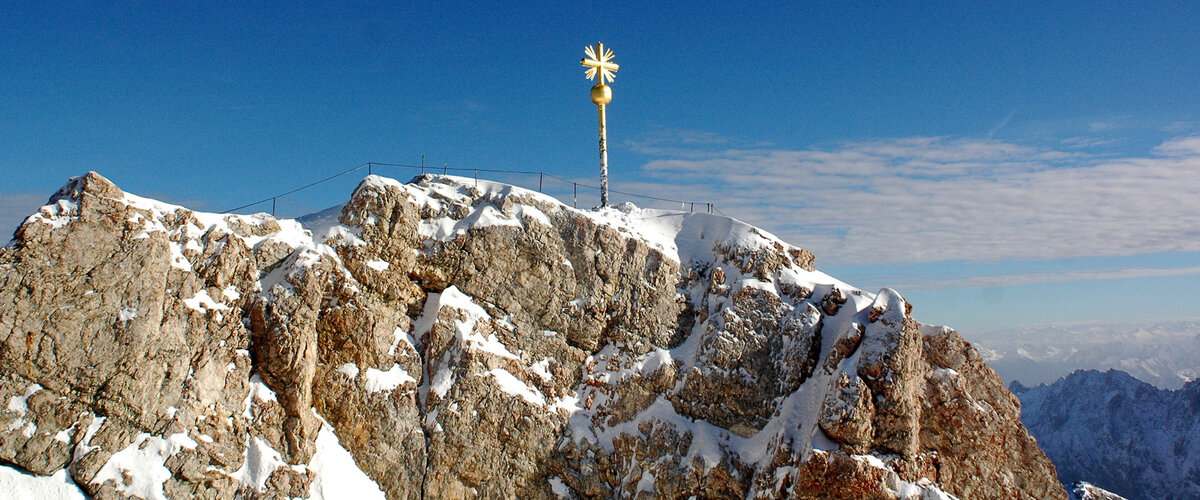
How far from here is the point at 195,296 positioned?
106 feet

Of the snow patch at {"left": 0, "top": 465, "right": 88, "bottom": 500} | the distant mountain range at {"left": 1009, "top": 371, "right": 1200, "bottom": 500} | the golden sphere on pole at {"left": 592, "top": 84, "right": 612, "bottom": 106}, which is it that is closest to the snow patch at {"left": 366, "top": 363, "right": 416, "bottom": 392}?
the snow patch at {"left": 0, "top": 465, "right": 88, "bottom": 500}

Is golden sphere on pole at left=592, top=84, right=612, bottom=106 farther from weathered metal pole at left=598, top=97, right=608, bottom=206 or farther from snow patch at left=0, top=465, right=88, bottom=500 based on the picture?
snow patch at left=0, top=465, right=88, bottom=500

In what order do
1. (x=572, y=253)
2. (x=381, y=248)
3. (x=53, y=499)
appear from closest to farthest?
1. (x=53, y=499)
2. (x=381, y=248)
3. (x=572, y=253)

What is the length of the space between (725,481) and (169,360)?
25.5 meters

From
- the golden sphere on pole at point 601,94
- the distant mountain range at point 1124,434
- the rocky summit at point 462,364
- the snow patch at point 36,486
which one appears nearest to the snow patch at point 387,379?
the rocky summit at point 462,364

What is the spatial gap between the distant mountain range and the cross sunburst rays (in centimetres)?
15165

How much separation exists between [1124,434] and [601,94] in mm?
164376

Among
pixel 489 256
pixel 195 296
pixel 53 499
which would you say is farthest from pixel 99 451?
pixel 489 256

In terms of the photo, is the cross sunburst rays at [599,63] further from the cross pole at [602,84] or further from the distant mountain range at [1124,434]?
the distant mountain range at [1124,434]

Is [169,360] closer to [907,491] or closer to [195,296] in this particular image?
[195,296]

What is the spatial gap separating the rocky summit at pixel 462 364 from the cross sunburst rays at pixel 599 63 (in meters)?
9.68

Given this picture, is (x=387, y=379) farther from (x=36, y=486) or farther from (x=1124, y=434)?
(x=1124, y=434)

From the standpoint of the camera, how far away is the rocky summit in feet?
95.4

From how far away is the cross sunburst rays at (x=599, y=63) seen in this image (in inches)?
1778
